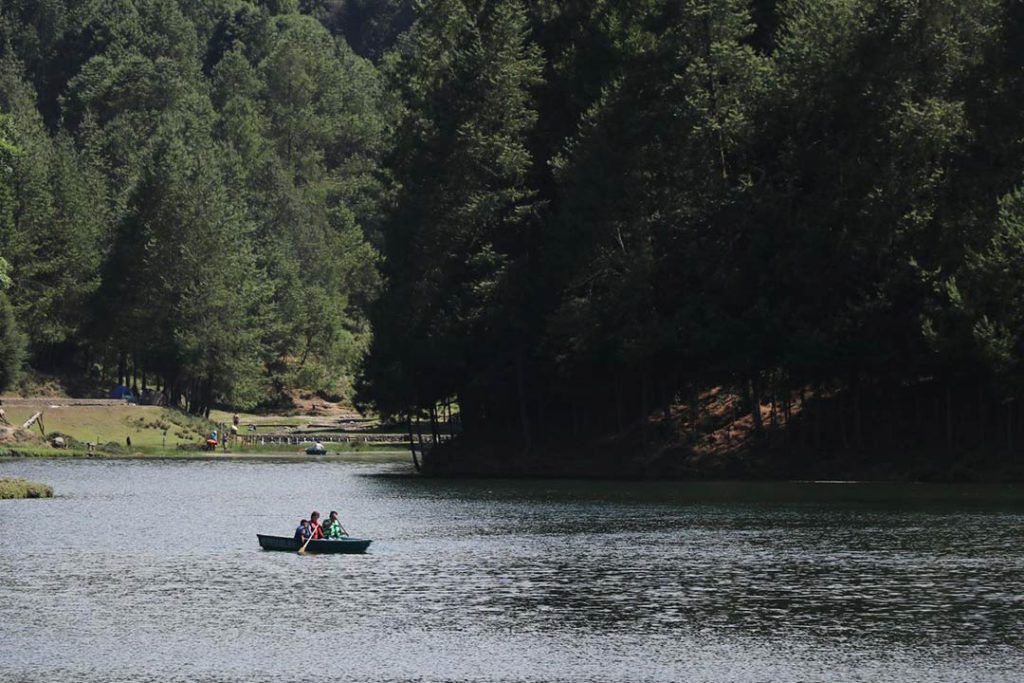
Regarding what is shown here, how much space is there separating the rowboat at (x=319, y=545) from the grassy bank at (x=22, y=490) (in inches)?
1210

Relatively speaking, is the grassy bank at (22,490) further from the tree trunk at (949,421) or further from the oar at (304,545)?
the tree trunk at (949,421)

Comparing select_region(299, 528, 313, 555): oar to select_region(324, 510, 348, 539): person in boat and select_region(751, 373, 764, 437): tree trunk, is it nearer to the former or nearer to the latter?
select_region(324, 510, 348, 539): person in boat

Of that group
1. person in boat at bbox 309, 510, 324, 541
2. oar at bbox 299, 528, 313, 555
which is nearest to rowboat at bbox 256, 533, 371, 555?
oar at bbox 299, 528, 313, 555

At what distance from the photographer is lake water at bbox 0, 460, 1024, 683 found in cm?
5100

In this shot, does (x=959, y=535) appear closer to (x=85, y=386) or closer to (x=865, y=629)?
(x=865, y=629)

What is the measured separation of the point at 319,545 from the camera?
7688 centimetres

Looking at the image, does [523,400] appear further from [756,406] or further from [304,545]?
[304,545]

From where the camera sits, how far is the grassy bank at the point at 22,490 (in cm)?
10425

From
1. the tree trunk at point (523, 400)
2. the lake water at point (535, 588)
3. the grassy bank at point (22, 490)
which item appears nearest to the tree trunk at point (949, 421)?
the lake water at point (535, 588)

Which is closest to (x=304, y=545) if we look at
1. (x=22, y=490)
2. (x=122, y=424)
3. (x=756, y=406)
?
(x=22, y=490)

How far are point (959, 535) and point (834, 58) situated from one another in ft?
131

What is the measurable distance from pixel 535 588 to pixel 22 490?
47.8m

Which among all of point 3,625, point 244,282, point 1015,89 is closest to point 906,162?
point 1015,89

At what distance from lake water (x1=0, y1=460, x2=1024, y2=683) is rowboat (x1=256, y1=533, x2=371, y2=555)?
25.3 inches
